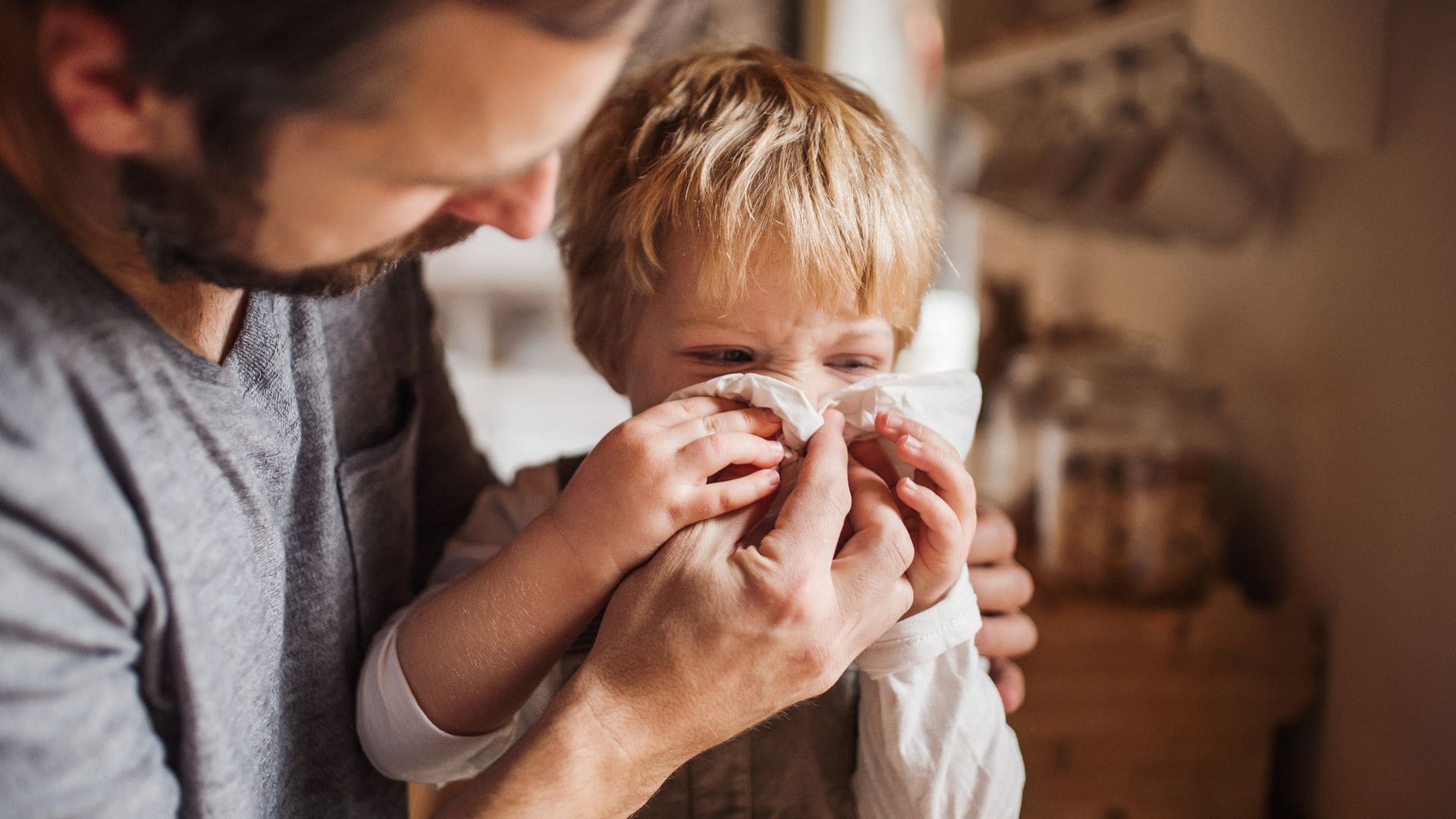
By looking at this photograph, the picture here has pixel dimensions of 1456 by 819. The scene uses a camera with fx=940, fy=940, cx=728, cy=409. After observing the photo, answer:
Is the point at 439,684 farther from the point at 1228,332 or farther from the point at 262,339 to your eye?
the point at 1228,332

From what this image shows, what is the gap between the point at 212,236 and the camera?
573 millimetres

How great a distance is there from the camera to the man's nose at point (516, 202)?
2.02ft

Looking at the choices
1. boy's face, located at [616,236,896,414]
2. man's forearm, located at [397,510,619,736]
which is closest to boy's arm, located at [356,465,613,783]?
man's forearm, located at [397,510,619,736]

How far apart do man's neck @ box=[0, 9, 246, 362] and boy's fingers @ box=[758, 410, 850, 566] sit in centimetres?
46

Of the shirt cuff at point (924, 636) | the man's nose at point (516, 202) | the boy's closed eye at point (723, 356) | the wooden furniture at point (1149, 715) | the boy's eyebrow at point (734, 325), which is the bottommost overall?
the wooden furniture at point (1149, 715)

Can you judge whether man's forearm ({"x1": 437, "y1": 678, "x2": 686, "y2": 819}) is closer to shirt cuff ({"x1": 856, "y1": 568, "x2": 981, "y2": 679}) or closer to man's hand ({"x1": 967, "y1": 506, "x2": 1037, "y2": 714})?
shirt cuff ({"x1": 856, "y1": 568, "x2": 981, "y2": 679})

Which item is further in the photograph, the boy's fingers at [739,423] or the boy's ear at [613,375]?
the boy's ear at [613,375]

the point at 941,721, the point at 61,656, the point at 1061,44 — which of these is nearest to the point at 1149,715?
the point at 941,721

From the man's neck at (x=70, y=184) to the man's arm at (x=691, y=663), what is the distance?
1.27 ft

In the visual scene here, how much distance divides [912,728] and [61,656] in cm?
63

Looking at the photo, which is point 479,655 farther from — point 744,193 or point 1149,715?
point 1149,715

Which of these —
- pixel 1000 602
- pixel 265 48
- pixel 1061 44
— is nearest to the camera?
pixel 265 48

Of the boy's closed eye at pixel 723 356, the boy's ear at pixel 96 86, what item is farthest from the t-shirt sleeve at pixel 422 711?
the boy's ear at pixel 96 86

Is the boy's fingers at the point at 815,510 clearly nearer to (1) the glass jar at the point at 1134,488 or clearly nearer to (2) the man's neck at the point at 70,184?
(2) the man's neck at the point at 70,184
